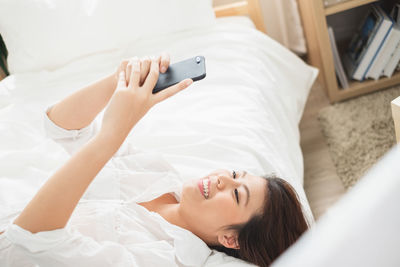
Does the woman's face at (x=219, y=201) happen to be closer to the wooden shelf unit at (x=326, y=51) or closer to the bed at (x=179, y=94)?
the bed at (x=179, y=94)

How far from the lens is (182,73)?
1.00 metres

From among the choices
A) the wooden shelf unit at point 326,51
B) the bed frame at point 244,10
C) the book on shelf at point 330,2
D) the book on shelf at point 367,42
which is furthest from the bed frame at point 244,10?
the book on shelf at point 367,42

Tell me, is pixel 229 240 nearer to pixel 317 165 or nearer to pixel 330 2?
pixel 317 165

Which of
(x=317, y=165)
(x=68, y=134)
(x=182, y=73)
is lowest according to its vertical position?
(x=317, y=165)

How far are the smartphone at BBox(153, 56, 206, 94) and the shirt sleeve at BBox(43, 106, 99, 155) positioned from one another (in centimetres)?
30

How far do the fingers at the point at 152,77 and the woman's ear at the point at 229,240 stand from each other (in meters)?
0.43

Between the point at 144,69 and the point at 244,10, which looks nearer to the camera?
the point at 144,69

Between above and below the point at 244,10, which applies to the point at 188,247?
below

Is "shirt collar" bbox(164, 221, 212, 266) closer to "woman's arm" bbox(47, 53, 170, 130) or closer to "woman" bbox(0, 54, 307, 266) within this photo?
"woman" bbox(0, 54, 307, 266)

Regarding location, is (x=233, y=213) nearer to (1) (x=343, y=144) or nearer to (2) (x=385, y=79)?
(1) (x=343, y=144)

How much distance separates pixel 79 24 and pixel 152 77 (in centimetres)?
91

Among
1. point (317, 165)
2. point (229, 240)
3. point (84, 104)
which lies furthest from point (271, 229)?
point (317, 165)

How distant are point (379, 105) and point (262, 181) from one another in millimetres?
1063

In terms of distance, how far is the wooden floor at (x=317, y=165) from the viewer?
5.20 feet
